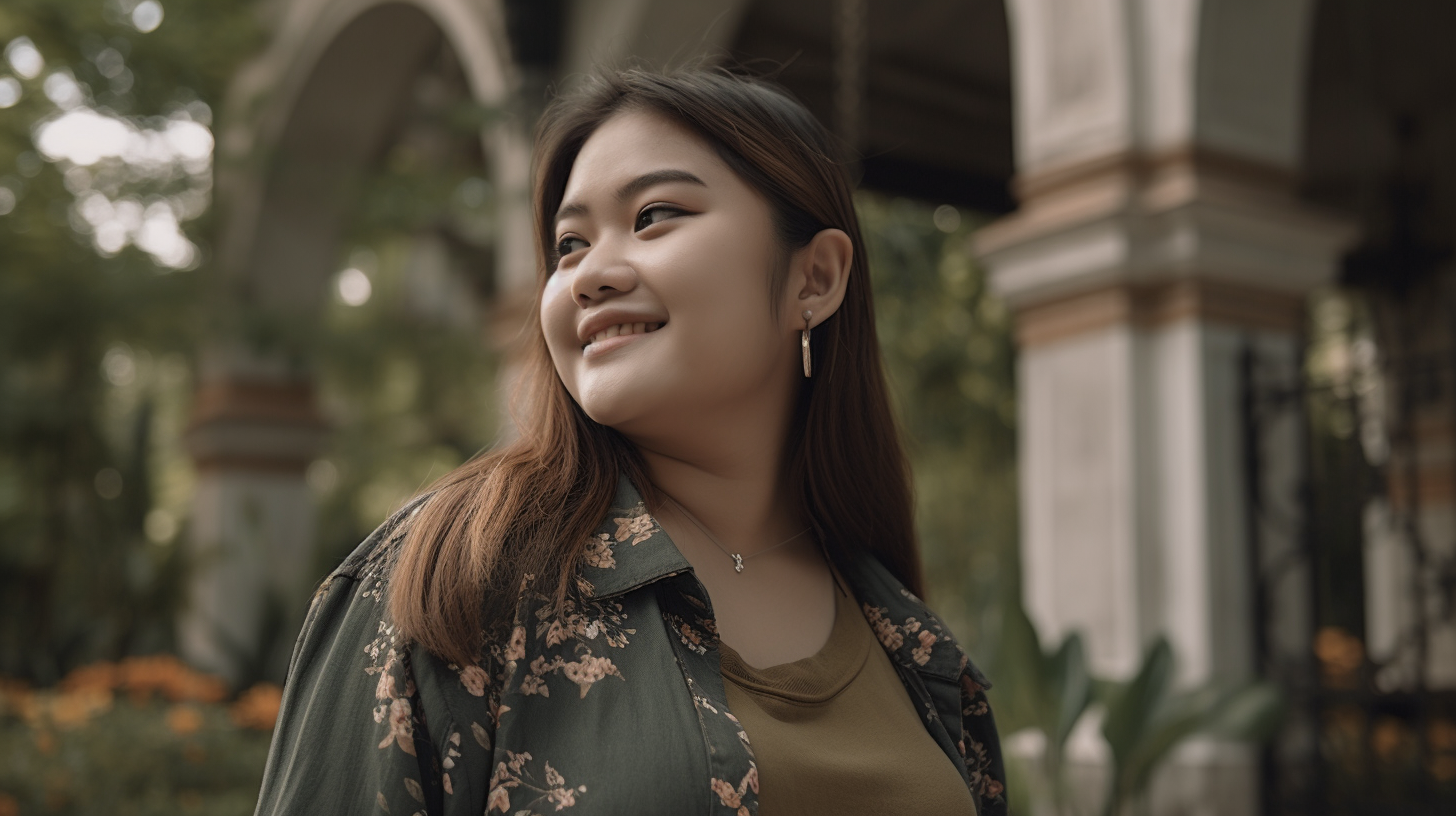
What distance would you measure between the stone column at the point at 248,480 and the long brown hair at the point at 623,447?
7.71 meters

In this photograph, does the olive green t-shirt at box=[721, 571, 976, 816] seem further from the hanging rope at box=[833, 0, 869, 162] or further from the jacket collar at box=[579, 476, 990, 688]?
the hanging rope at box=[833, 0, 869, 162]

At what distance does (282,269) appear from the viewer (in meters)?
8.91

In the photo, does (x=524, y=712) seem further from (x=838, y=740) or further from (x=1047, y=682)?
(x=1047, y=682)

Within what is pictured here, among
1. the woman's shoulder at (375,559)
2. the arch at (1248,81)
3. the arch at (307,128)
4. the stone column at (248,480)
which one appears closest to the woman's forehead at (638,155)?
the woman's shoulder at (375,559)

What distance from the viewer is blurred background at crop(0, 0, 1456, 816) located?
3.99 meters

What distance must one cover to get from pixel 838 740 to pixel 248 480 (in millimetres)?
8511

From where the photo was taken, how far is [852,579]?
1586 millimetres

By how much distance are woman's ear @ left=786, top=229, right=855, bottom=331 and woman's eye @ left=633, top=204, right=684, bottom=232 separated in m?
0.17

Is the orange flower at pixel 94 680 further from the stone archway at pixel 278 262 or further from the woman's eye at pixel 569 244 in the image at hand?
the woman's eye at pixel 569 244

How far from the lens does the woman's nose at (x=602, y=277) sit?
127 centimetres

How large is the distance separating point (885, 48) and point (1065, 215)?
3.29 meters

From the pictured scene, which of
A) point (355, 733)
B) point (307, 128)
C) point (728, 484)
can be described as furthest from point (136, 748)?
point (307, 128)

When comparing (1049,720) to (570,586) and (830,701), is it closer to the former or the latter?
(830,701)

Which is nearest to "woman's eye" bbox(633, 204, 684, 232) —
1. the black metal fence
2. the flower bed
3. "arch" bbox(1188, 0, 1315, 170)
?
"arch" bbox(1188, 0, 1315, 170)
